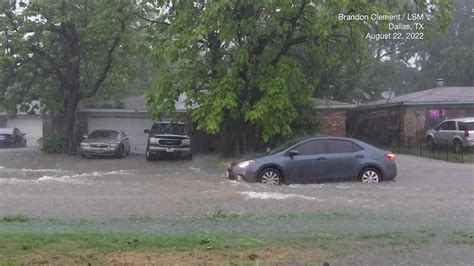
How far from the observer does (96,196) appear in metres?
13.7

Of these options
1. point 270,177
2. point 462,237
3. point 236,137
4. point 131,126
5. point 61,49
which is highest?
point 61,49

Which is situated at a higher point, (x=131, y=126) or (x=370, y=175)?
(x=131, y=126)

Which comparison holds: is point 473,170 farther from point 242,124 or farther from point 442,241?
point 442,241

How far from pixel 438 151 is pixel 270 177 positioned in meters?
14.8

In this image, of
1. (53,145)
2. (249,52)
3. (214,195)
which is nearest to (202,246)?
(214,195)

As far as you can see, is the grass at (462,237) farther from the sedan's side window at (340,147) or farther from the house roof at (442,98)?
the house roof at (442,98)

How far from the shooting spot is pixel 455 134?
88.2 ft

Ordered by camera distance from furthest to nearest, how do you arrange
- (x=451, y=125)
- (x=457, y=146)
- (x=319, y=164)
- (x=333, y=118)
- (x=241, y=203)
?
(x=333, y=118) < (x=451, y=125) < (x=457, y=146) < (x=319, y=164) < (x=241, y=203)

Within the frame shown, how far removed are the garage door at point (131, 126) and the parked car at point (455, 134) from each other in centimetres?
1556

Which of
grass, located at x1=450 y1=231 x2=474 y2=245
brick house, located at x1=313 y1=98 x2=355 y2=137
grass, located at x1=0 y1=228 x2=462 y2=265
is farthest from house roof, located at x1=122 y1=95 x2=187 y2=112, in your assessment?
grass, located at x1=450 y1=231 x2=474 y2=245

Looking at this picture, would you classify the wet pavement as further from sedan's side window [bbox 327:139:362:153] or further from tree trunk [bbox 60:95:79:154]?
tree trunk [bbox 60:95:79:154]

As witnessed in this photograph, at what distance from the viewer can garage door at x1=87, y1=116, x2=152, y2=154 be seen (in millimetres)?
33594

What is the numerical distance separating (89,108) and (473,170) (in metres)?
22.5

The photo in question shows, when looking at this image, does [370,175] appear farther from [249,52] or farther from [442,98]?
[442,98]
